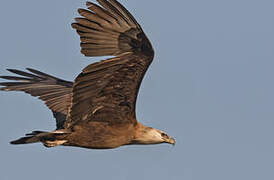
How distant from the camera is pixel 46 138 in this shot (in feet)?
33.2

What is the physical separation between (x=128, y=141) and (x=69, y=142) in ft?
3.41

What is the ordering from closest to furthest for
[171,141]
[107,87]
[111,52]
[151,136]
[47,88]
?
[111,52] → [107,87] → [151,136] → [171,141] → [47,88]

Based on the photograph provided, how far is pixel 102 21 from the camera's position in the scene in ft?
30.6

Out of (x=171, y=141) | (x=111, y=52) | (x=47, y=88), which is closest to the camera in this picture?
(x=111, y=52)

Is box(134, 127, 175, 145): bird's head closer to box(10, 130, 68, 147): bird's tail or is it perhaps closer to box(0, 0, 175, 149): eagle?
box(0, 0, 175, 149): eagle

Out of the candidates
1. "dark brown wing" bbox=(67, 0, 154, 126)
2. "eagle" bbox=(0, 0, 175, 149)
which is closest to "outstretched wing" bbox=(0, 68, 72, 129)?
"eagle" bbox=(0, 0, 175, 149)

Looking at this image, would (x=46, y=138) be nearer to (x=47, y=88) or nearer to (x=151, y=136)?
(x=151, y=136)

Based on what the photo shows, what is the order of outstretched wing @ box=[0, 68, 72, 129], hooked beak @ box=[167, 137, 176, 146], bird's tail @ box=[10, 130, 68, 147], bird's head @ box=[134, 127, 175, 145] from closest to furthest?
1. bird's tail @ box=[10, 130, 68, 147]
2. bird's head @ box=[134, 127, 175, 145]
3. hooked beak @ box=[167, 137, 176, 146]
4. outstretched wing @ box=[0, 68, 72, 129]

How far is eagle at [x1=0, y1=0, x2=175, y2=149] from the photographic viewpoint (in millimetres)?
9305

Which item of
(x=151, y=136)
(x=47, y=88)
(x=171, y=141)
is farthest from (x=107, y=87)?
(x=47, y=88)

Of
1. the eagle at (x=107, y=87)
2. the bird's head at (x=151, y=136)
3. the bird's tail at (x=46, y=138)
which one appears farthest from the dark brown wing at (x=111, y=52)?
the bird's head at (x=151, y=136)

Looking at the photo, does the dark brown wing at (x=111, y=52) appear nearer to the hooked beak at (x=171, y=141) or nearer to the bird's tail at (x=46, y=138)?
the bird's tail at (x=46, y=138)

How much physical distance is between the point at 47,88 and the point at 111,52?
12.8ft

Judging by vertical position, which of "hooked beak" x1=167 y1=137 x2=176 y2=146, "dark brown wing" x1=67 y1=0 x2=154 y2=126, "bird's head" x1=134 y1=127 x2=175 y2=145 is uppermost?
"dark brown wing" x1=67 y1=0 x2=154 y2=126
